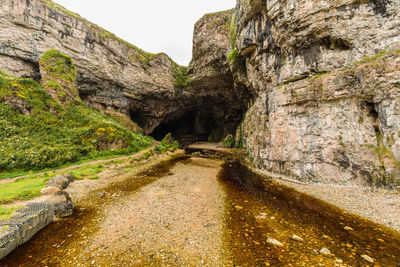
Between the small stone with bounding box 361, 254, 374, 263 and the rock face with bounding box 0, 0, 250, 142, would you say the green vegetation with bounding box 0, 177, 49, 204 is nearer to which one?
the small stone with bounding box 361, 254, 374, 263

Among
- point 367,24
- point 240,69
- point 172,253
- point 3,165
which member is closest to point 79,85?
point 3,165

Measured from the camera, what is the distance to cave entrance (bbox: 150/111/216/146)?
5959 cm

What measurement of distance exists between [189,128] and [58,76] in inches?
1796

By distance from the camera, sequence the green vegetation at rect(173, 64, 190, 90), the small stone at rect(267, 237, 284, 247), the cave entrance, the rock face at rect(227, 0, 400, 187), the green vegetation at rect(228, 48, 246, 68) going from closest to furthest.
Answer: the small stone at rect(267, 237, 284, 247), the rock face at rect(227, 0, 400, 187), the green vegetation at rect(228, 48, 246, 68), the green vegetation at rect(173, 64, 190, 90), the cave entrance

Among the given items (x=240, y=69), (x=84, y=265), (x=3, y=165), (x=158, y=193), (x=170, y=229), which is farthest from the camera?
(x=240, y=69)

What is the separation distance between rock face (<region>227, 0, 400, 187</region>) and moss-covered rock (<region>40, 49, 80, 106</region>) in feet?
102

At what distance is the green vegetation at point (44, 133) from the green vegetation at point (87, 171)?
2.77 meters

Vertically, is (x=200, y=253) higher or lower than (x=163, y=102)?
lower

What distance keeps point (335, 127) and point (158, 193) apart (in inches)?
568

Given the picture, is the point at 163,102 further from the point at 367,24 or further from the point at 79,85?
the point at 367,24

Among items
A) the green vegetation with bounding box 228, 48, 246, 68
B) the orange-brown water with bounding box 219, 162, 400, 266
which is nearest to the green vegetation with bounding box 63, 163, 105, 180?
the orange-brown water with bounding box 219, 162, 400, 266

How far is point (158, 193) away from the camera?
10930 mm

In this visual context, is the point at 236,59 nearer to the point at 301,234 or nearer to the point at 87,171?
the point at 301,234

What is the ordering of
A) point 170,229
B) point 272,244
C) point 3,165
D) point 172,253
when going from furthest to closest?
1. point 3,165
2. point 170,229
3. point 272,244
4. point 172,253
